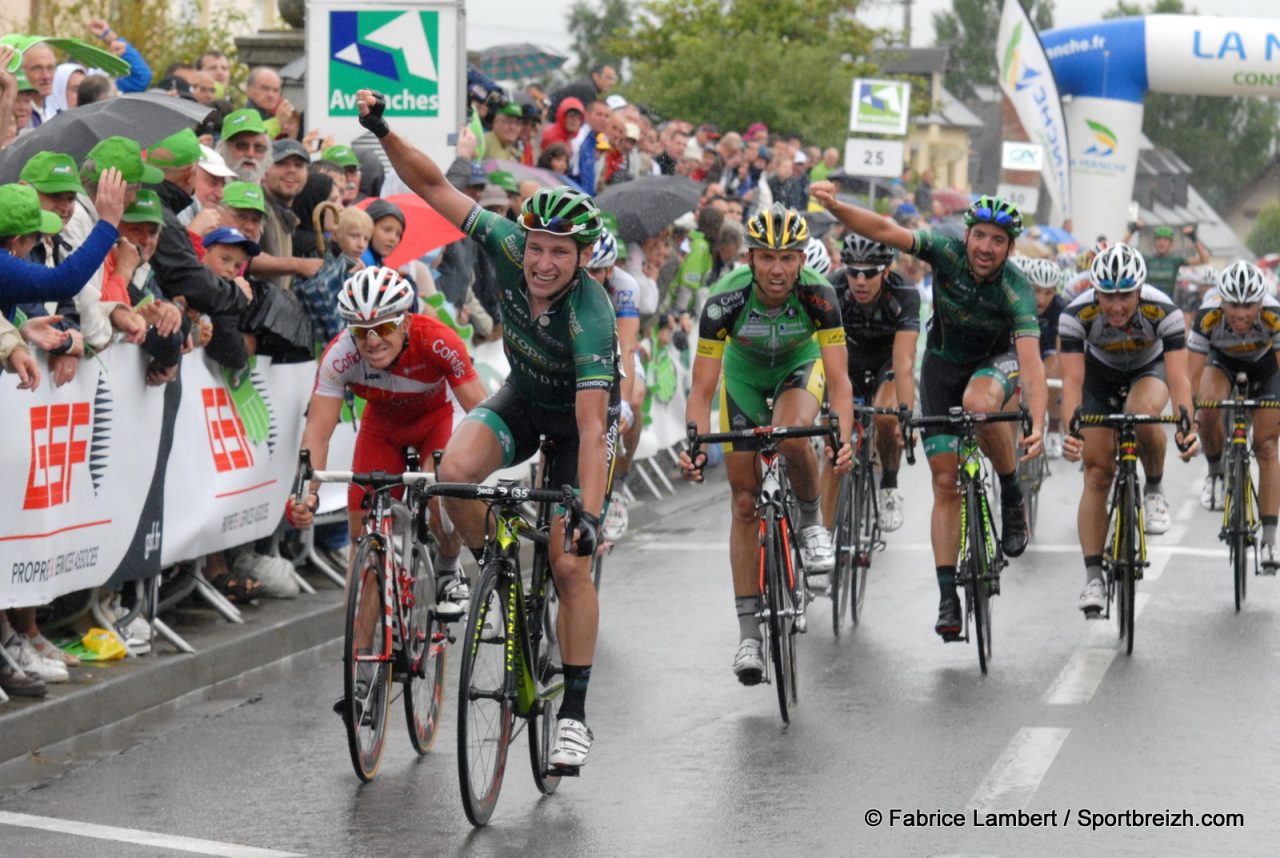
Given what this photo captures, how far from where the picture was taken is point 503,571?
23.4 feet

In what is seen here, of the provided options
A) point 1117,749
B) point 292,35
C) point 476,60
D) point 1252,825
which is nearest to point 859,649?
point 1117,749

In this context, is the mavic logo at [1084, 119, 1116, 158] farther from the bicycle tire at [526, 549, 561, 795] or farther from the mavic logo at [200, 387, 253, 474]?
the bicycle tire at [526, 549, 561, 795]

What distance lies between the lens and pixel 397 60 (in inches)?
570

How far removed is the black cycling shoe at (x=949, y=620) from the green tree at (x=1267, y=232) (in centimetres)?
13482

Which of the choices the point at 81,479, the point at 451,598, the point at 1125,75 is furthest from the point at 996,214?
the point at 1125,75

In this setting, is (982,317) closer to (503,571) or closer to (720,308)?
(720,308)

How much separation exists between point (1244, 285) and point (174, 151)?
637cm

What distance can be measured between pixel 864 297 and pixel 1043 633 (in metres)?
2.31

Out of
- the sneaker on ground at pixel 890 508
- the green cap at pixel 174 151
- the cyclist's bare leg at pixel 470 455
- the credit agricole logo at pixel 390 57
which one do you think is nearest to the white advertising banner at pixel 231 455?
the green cap at pixel 174 151

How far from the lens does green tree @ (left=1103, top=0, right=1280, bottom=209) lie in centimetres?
14288

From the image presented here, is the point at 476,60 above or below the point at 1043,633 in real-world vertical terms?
above

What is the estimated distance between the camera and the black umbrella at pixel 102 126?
10.3m

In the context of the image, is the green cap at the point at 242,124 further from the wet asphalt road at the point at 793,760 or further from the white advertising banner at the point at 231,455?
the wet asphalt road at the point at 793,760

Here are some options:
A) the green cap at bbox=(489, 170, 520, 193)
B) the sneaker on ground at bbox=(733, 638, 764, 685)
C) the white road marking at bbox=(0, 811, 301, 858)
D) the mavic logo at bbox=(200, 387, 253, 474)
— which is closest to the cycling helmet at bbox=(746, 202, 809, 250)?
the sneaker on ground at bbox=(733, 638, 764, 685)
